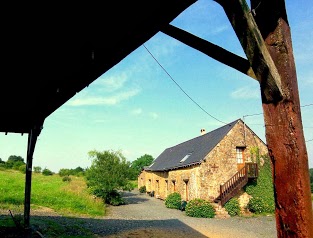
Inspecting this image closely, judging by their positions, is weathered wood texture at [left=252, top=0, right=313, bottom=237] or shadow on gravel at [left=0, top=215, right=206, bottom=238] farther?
shadow on gravel at [left=0, top=215, right=206, bottom=238]

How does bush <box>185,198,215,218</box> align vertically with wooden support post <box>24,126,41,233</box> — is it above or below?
below

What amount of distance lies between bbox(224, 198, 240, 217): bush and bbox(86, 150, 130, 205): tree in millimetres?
7557

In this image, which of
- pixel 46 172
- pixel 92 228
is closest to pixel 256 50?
pixel 92 228

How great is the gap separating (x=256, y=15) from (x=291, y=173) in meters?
0.85

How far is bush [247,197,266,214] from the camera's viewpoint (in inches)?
708

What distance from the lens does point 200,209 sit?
17.0 metres

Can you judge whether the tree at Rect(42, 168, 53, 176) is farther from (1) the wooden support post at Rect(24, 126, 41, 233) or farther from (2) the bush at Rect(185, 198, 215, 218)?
(1) the wooden support post at Rect(24, 126, 41, 233)

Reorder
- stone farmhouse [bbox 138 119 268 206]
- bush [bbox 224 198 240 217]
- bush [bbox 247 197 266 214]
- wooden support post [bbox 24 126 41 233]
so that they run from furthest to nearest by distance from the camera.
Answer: stone farmhouse [bbox 138 119 268 206] < bush [bbox 247 197 266 214] < bush [bbox 224 198 240 217] < wooden support post [bbox 24 126 41 233]

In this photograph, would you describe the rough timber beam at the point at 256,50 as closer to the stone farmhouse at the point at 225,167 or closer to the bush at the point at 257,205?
the stone farmhouse at the point at 225,167

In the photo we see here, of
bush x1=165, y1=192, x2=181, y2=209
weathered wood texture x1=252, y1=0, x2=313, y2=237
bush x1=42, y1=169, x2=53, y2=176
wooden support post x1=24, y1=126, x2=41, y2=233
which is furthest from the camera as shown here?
bush x1=42, y1=169, x2=53, y2=176

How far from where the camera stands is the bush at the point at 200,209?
16734 millimetres

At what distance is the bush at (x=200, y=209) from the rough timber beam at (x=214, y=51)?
1641 centimetres

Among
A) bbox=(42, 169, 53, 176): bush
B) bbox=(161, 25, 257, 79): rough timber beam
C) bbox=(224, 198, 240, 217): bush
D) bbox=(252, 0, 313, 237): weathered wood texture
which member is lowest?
bbox=(224, 198, 240, 217): bush

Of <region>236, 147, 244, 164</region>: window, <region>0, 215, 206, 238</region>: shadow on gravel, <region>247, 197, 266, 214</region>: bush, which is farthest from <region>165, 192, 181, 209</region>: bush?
<region>0, 215, 206, 238</region>: shadow on gravel
